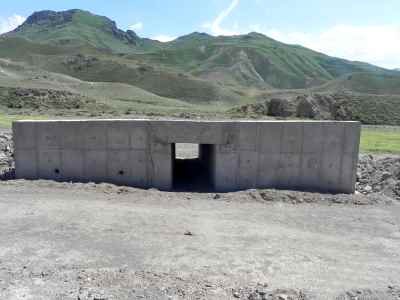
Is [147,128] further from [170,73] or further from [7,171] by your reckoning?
[170,73]

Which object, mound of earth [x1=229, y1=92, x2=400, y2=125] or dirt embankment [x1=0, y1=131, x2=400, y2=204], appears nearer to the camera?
dirt embankment [x1=0, y1=131, x2=400, y2=204]

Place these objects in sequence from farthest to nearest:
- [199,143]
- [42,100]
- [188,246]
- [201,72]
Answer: [201,72] < [42,100] < [199,143] < [188,246]

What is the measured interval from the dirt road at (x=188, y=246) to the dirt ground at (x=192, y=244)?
0.02m

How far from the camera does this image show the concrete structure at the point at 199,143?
1156 cm

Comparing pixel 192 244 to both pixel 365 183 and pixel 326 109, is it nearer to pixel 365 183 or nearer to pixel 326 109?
pixel 365 183

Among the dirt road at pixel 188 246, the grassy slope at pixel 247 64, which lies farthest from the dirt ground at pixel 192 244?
the grassy slope at pixel 247 64

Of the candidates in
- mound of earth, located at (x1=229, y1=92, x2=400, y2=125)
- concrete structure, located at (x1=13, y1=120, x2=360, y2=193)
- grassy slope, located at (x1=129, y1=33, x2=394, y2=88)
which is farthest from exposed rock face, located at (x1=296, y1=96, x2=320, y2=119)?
grassy slope, located at (x1=129, y1=33, x2=394, y2=88)

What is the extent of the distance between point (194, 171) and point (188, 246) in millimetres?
6659

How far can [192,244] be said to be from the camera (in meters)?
7.49

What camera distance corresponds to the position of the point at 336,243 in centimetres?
788

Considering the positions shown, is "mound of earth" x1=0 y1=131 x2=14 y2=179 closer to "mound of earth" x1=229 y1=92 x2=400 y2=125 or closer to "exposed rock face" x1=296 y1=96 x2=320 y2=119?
"mound of earth" x1=229 y1=92 x2=400 y2=125

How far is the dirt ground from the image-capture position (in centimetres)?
594

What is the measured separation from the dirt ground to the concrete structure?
2.39 feet

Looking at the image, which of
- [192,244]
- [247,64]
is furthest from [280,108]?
[247,64]
